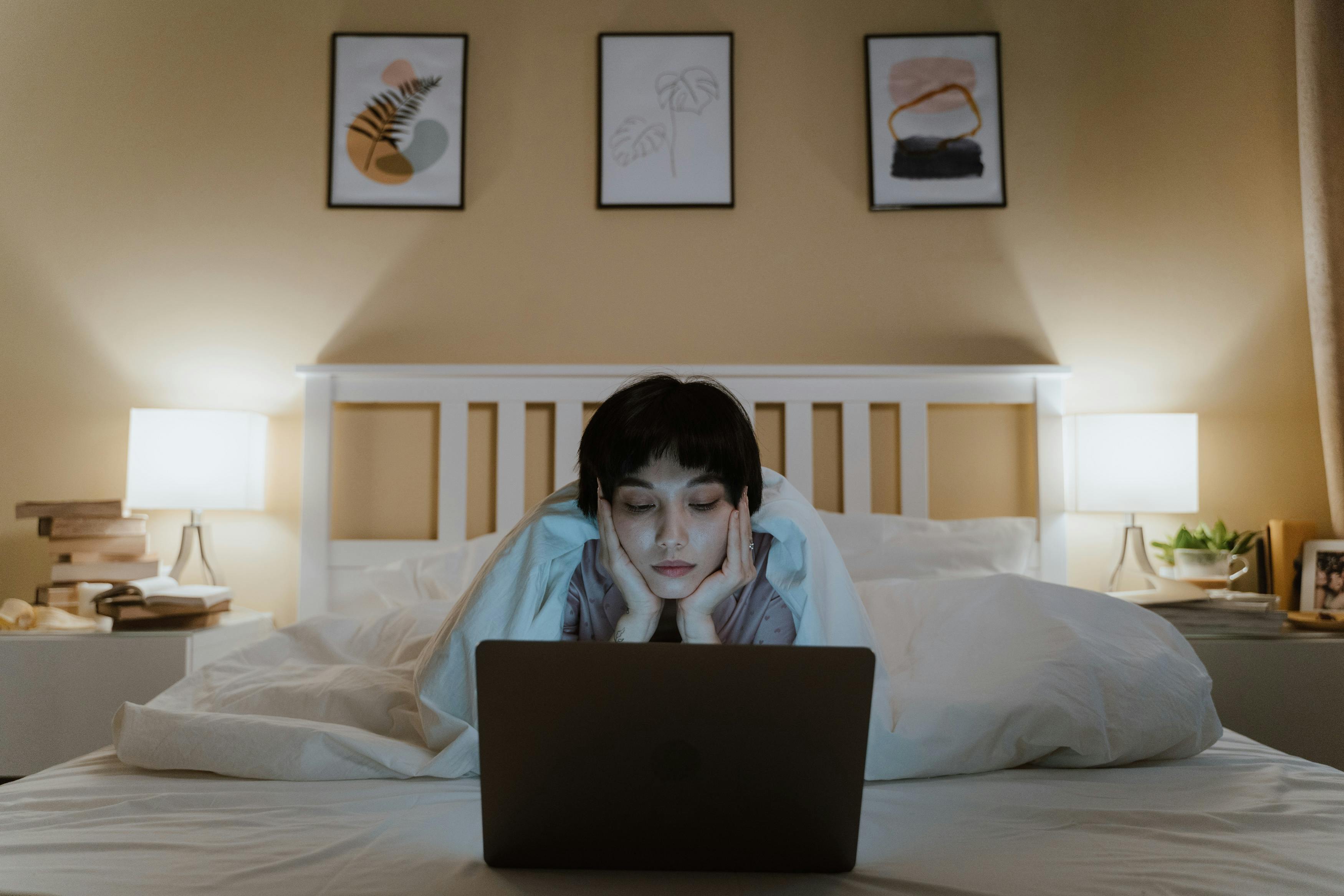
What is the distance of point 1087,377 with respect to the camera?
2109mm

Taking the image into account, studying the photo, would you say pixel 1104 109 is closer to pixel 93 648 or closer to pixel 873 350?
pixel 873 350

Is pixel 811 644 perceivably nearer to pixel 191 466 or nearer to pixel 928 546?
pixel 928 546

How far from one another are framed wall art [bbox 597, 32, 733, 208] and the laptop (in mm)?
1706

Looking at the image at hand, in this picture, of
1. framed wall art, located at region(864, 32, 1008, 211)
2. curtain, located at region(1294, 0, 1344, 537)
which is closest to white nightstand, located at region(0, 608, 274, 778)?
framed wall art, located at region(864, 32, 1008, 211)

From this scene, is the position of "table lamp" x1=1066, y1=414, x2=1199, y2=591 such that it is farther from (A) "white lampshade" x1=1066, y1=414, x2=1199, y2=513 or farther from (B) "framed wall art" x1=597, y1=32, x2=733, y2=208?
(B) "framed wall art" x1=597, y1=32, x2=733, y2=208

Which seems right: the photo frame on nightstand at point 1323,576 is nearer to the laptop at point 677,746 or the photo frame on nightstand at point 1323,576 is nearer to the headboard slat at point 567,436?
the headboard slat at point 567,436

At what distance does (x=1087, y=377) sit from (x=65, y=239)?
2493mm

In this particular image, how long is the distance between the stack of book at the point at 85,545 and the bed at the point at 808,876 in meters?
0.93

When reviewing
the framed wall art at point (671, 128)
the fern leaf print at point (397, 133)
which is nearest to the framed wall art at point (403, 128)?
the fern leaf print at point (397, 133)

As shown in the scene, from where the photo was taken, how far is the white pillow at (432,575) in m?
1.71

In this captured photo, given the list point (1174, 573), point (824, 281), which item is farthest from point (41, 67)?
point (1174, 573)

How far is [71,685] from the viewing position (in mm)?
1643

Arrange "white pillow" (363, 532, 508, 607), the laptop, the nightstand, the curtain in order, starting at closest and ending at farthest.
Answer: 1. the laptop
2. the nightstand
3. "white pillow" (363, 532, 508, 607)
4. the curtain

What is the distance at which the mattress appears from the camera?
639mm
